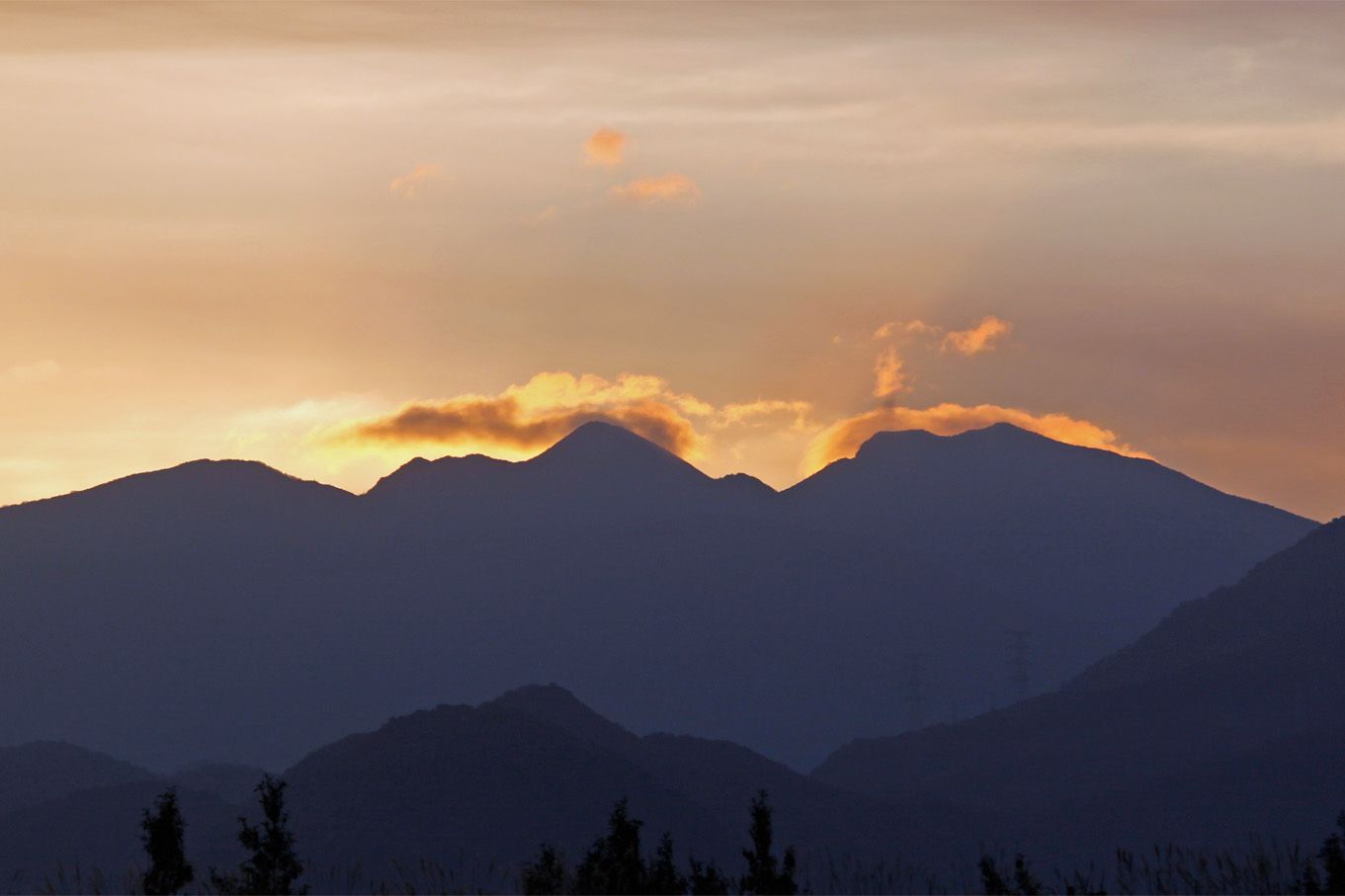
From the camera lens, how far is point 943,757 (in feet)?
651

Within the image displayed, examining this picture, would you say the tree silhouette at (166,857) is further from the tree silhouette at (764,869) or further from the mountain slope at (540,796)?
the mountain slope at (540,796)

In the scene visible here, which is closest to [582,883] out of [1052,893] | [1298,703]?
[1052,893]

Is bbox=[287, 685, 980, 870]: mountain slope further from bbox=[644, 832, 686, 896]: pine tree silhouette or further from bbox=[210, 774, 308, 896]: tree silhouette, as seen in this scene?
bbox=[644, 832, 686, 896]: pine tree silhouette

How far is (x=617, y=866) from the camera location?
1150 inches

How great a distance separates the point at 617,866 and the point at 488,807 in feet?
330


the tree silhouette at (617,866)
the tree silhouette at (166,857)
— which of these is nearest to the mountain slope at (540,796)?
the tree silhouette at (166,857)

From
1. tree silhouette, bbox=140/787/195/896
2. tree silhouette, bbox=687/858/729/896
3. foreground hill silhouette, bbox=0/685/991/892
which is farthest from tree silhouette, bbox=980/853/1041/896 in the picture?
foreground hill silhouette, bbox=0/685/991/892

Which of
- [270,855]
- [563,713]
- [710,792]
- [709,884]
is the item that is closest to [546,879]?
[709,884]

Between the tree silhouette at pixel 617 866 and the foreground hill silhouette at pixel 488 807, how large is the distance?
81.9 m

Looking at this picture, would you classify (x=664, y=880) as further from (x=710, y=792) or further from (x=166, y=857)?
(x=710, y=792)

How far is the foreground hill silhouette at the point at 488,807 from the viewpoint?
12181 centimetres

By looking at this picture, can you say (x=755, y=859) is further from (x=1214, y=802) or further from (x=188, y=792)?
(x=1214, y=802)

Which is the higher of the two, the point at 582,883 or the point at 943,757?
the point at 943,757

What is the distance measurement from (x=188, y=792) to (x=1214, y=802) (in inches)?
3354
